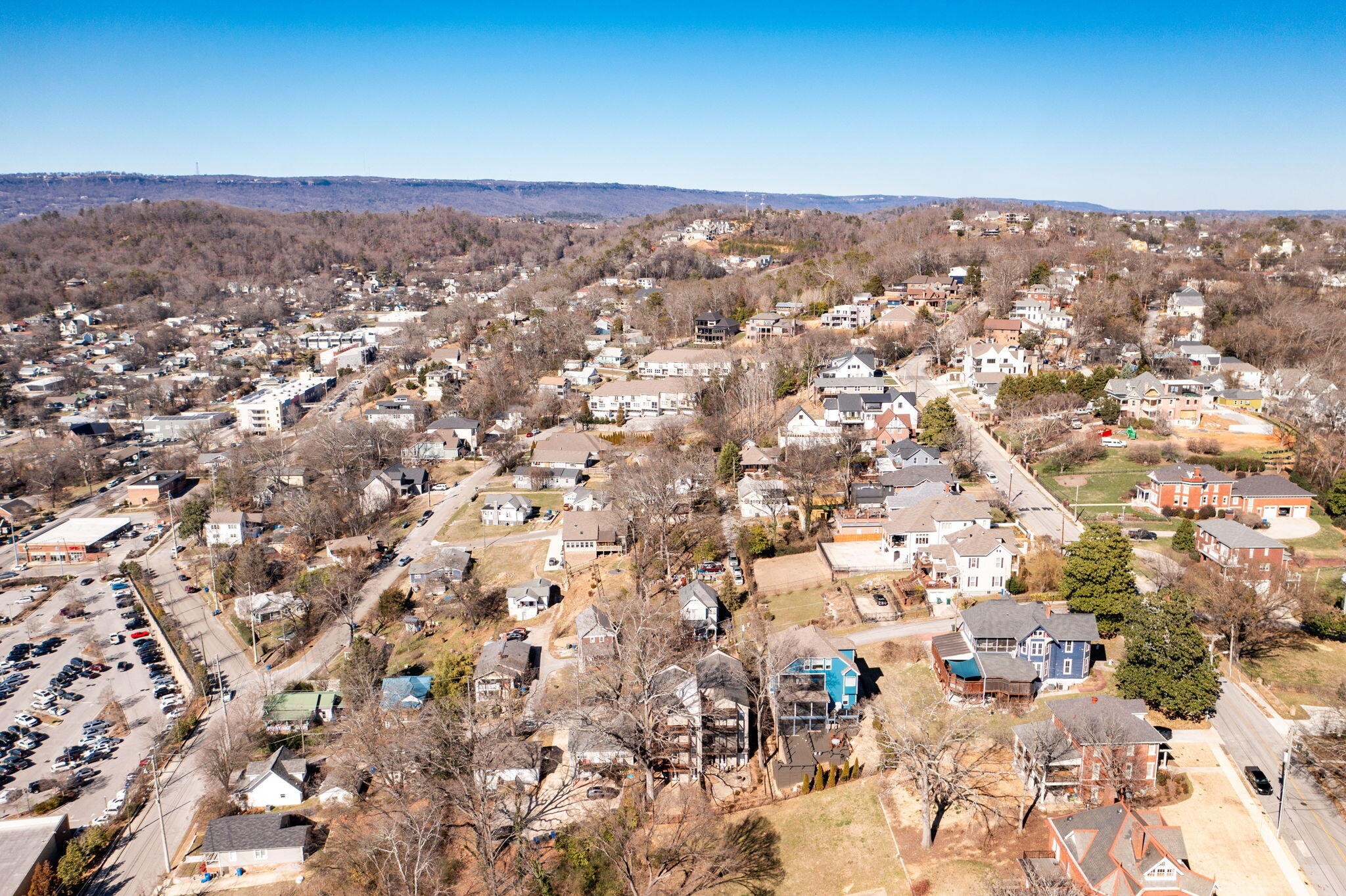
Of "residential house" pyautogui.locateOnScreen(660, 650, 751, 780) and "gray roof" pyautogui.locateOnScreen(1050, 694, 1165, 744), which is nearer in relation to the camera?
"gray roof" pyautogui.locateOnScreen(1050, 694, 1165, 744)

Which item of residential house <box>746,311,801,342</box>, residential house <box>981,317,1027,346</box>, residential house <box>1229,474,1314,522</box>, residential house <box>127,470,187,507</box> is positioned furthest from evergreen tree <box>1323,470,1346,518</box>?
residential house <box>127,470,187,507</box>

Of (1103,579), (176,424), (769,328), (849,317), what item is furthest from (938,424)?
(176,424)

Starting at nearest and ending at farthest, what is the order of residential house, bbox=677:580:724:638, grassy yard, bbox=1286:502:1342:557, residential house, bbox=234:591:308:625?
residential house, bbox=677:580:724:638 < grassy yard, bbox=1286:502:1342:557 < residential house, bbox=234:591:308:625

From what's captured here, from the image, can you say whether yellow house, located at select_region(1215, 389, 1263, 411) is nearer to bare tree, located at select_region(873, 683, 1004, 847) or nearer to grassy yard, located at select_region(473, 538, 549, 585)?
bare tree, located at select_region(873, 683, 1004, 847)

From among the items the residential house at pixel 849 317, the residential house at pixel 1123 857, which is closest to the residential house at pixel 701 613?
the residential house at pixel 1123 857

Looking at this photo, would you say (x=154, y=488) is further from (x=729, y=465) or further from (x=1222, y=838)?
(x=1222, y=838)

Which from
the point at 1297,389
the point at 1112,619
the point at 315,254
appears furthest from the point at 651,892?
the point at 315,254

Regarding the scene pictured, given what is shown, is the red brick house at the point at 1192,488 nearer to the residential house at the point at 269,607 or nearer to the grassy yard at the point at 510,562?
the grassy yard at the point at 510,562

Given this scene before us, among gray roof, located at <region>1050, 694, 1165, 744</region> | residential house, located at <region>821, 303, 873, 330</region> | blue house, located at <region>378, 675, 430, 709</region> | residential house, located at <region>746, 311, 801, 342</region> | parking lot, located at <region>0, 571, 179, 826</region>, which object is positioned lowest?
parking lot, located at <region>0, 571, 179, 826</region>
